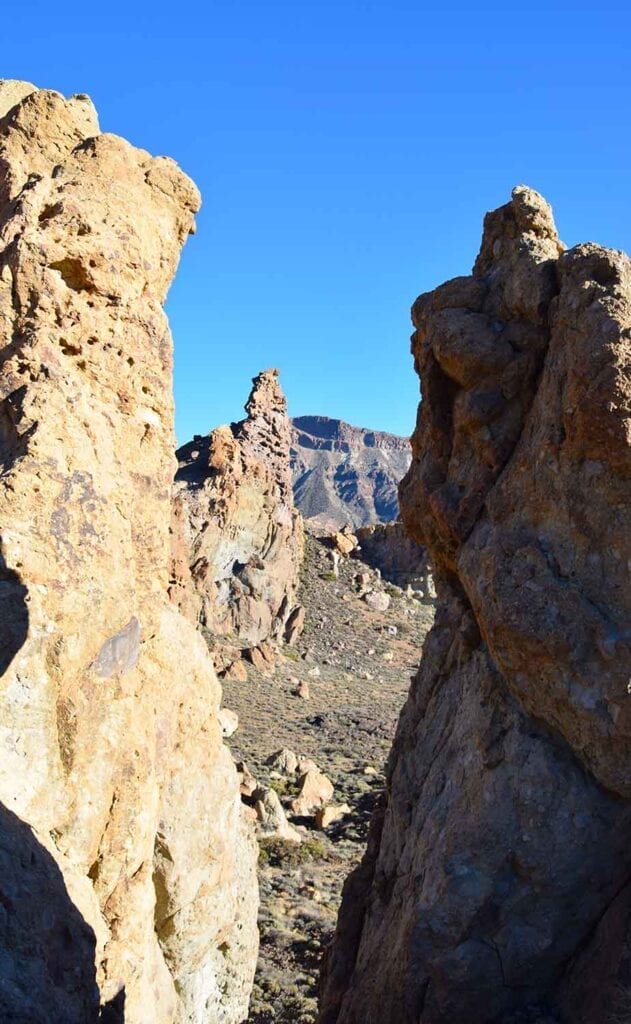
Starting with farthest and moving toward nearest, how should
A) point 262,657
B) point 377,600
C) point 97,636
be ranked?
point 377,600 → point 262,657 → point 97,636

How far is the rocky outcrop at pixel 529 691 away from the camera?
6461 mm

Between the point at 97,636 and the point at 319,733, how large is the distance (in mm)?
28103

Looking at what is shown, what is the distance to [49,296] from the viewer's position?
7.74 metres

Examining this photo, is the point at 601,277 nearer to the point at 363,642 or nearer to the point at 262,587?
the point at 262,587

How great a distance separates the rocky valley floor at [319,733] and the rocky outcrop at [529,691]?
670cm

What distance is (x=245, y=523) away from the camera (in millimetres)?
46688

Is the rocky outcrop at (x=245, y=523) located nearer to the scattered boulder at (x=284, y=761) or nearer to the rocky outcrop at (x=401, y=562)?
the rocky outcrop at (x=401, y=562)

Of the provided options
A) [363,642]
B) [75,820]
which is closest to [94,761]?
[75,820]

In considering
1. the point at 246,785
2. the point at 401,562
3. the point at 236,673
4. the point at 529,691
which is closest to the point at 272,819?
the point at 246,785

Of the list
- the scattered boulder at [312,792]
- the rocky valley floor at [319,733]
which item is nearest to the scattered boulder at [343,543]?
the rocky valley floor at [319,733]

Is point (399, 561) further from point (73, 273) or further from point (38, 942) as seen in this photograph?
point (38, 942)

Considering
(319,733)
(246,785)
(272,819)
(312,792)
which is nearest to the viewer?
(272,819)

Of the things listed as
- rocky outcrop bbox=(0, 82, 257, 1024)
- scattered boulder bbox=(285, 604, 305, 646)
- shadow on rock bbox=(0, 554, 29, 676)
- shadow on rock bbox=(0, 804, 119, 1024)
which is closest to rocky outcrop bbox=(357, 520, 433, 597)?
scattered boulder bbox=(285, 604, 305, 646)

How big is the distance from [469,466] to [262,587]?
129 ft
